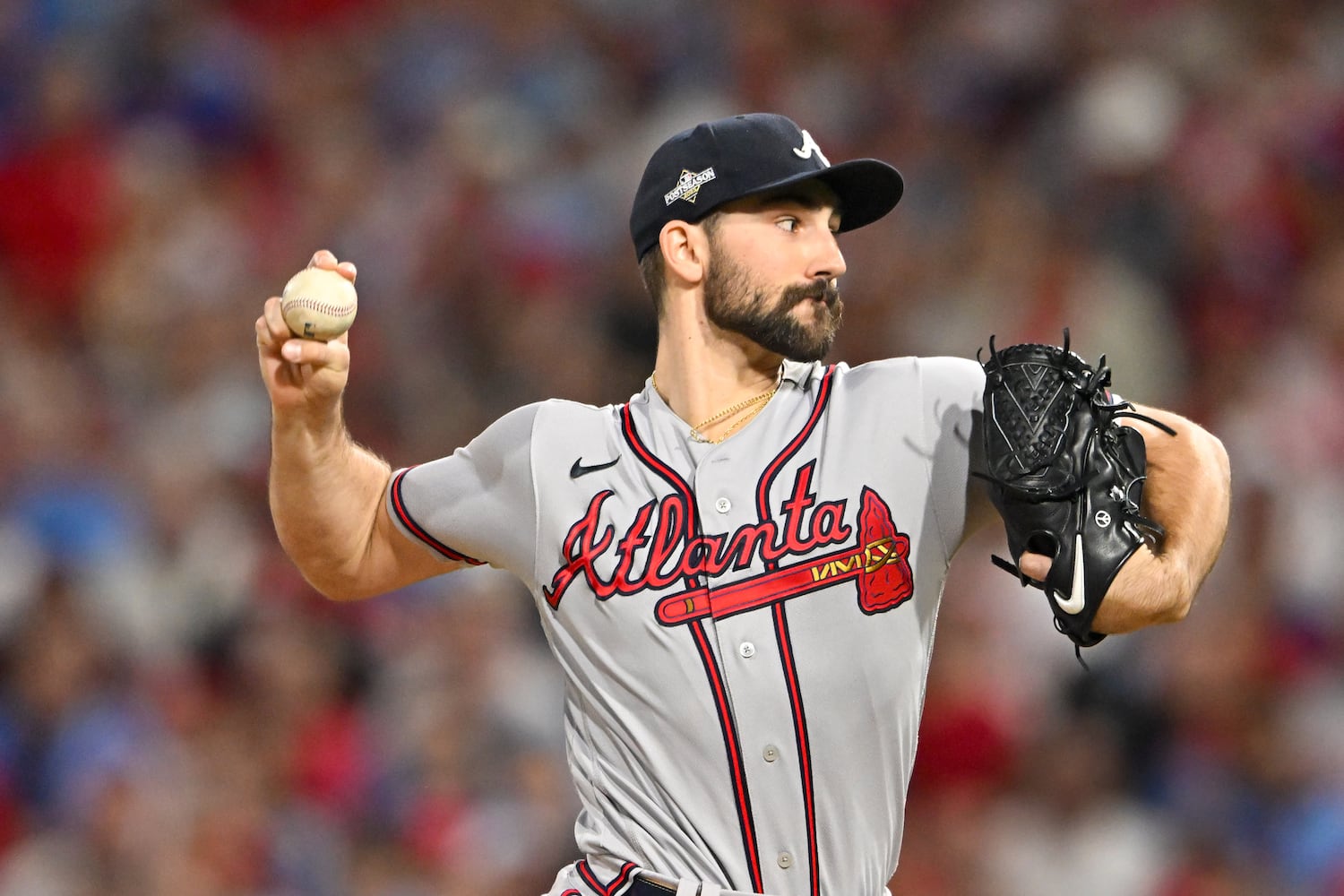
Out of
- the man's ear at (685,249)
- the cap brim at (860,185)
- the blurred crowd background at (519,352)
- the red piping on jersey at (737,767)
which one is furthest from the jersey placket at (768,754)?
the blurred crowd background at (519,352)

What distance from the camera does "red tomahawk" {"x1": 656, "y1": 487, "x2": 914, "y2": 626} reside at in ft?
9.59

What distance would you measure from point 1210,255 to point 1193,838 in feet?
7.68

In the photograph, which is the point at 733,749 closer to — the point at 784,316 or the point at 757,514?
the point at 757,514

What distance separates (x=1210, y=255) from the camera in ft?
21.3

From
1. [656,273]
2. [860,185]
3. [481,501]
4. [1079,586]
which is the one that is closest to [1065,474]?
[1079,586]

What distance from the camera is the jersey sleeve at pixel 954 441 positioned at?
296cm

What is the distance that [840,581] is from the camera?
9.58ft

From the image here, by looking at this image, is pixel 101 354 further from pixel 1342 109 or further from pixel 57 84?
pixel 1342 109

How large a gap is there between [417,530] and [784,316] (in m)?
0.84

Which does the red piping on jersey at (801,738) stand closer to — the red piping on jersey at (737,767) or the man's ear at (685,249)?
the red piping on jersey at (737,767)

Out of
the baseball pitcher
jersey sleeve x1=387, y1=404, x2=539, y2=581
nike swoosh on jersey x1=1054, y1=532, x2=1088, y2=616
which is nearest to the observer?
nike swoosh on jersey x1=1054, y1=532, x2=1088, y2=616

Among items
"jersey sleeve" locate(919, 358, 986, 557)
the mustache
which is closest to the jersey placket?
"jersey sleeve" locate(919, 358, 986, 557)

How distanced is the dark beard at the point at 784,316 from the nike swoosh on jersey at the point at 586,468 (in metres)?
0.34

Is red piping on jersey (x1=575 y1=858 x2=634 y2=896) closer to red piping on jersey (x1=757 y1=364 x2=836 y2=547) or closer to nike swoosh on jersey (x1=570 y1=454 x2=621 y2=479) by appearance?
red piping on jersey (x1=757 y1=364 x2=836 y2=547)
